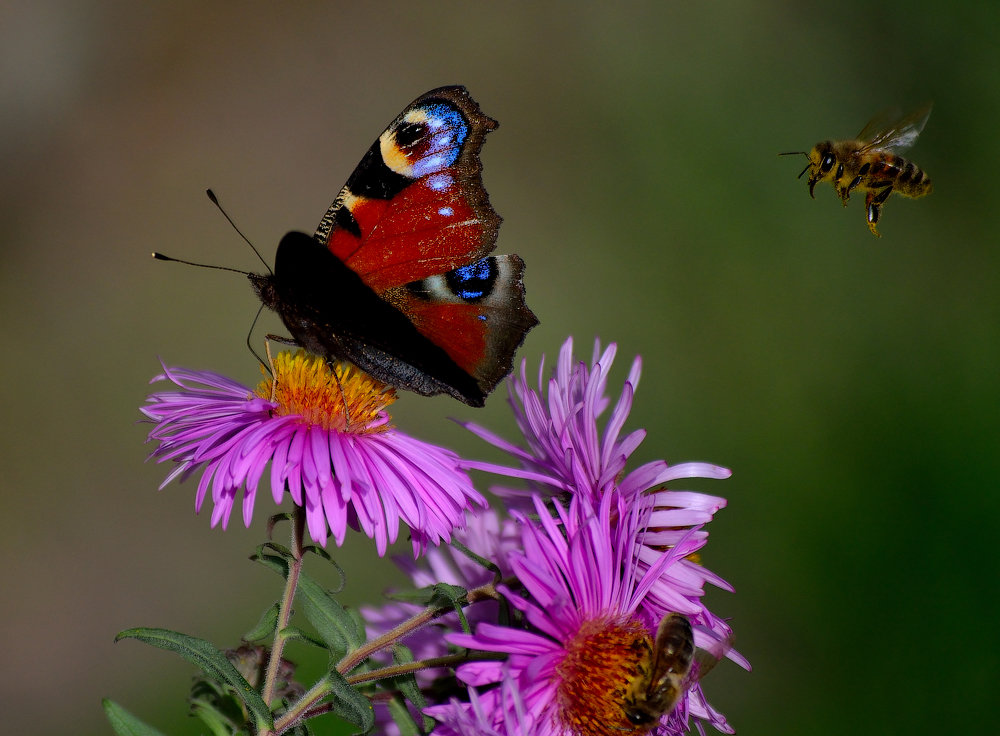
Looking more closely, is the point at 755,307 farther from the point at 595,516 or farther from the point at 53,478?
the point at 595,516

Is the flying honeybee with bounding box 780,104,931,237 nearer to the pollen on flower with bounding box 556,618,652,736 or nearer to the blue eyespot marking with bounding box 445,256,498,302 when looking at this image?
the blue eyespot marking with bounding box 445,256,498,302

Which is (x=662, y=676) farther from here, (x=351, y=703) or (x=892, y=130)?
(x=892, y=130)

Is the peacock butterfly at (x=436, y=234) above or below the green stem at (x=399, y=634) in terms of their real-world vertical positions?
above

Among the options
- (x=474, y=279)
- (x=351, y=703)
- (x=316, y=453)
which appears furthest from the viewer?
(x=474, y=279)

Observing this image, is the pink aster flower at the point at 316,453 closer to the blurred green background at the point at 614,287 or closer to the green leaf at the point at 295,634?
the green leaf at the point at 295,634

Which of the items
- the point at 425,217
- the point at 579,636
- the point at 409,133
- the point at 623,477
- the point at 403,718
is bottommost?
the point at 403,718

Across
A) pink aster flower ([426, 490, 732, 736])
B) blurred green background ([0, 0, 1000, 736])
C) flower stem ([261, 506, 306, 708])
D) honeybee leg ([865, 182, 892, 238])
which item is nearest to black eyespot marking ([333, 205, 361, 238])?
flower stem ([261, 506, 306, 708])

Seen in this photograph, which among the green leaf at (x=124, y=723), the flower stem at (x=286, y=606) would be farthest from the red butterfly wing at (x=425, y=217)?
the green leaf at (x=124, y=723)

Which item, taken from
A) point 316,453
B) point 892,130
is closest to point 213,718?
point 316,453
